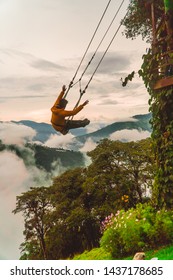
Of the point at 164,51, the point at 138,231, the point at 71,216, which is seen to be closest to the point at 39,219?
the point at 71,216

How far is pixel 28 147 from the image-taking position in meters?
6.36

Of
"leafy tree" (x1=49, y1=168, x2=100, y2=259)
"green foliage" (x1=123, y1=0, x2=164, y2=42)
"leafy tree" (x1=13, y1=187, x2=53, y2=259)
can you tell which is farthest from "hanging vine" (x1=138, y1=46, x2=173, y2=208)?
"leafy tree" (x1=49, y1=168, x2=100, y2=259)

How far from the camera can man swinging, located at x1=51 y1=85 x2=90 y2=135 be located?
4387 mm

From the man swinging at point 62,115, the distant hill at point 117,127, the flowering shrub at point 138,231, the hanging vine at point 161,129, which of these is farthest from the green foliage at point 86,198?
the man swinging at point 62,115

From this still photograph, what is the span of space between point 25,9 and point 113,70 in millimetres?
1358

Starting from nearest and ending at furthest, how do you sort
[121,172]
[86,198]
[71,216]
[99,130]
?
[99,130]
[121,172]
[71,216]
[86,198]

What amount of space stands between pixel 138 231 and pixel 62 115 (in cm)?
167

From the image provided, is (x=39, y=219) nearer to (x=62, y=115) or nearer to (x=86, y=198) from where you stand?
(x=86, y=198)

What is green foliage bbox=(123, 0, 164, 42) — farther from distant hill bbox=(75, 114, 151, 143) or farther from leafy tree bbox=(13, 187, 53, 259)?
Answer: leafy tree bbox=(13, 187, 53, 259)

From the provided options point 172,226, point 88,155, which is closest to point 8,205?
point 88,155

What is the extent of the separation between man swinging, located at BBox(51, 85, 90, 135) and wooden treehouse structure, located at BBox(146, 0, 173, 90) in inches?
32.9

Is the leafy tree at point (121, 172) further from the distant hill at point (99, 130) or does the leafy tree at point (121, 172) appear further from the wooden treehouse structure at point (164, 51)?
the wooden treehouse structure at point (164, 51)

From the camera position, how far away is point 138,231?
503 cm
